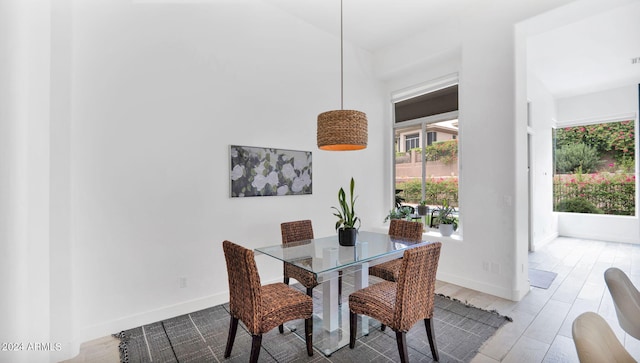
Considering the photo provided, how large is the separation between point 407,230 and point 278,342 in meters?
1.72

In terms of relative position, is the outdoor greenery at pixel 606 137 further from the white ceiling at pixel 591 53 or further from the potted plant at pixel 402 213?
the potted plant at pixel 402 213

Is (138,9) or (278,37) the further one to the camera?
(278,37)

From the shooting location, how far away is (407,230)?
3199mm

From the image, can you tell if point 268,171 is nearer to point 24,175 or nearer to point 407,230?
point 407,230

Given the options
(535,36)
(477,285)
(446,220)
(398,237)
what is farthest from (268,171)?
(535,36)

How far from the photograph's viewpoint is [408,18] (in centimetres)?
392

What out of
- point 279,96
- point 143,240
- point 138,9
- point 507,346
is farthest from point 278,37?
point 507,346

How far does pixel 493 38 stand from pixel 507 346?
3.28m

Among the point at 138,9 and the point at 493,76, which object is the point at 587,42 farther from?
the point at 138,9

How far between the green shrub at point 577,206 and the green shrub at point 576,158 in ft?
2.26

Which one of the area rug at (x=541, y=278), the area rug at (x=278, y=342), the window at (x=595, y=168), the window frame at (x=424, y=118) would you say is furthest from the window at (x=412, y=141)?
the window at (x=595, y=168)

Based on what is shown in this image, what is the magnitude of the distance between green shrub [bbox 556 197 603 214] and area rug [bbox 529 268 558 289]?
3.68 metres

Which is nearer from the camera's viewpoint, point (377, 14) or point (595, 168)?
point (377, 14)

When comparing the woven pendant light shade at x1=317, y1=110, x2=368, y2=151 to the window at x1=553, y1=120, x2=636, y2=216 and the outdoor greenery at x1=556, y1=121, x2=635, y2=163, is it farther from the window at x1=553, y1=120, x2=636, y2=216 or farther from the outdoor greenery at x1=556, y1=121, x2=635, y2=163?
the outdoor greenery at x1=556, y1=121, x2=635, y2=163
